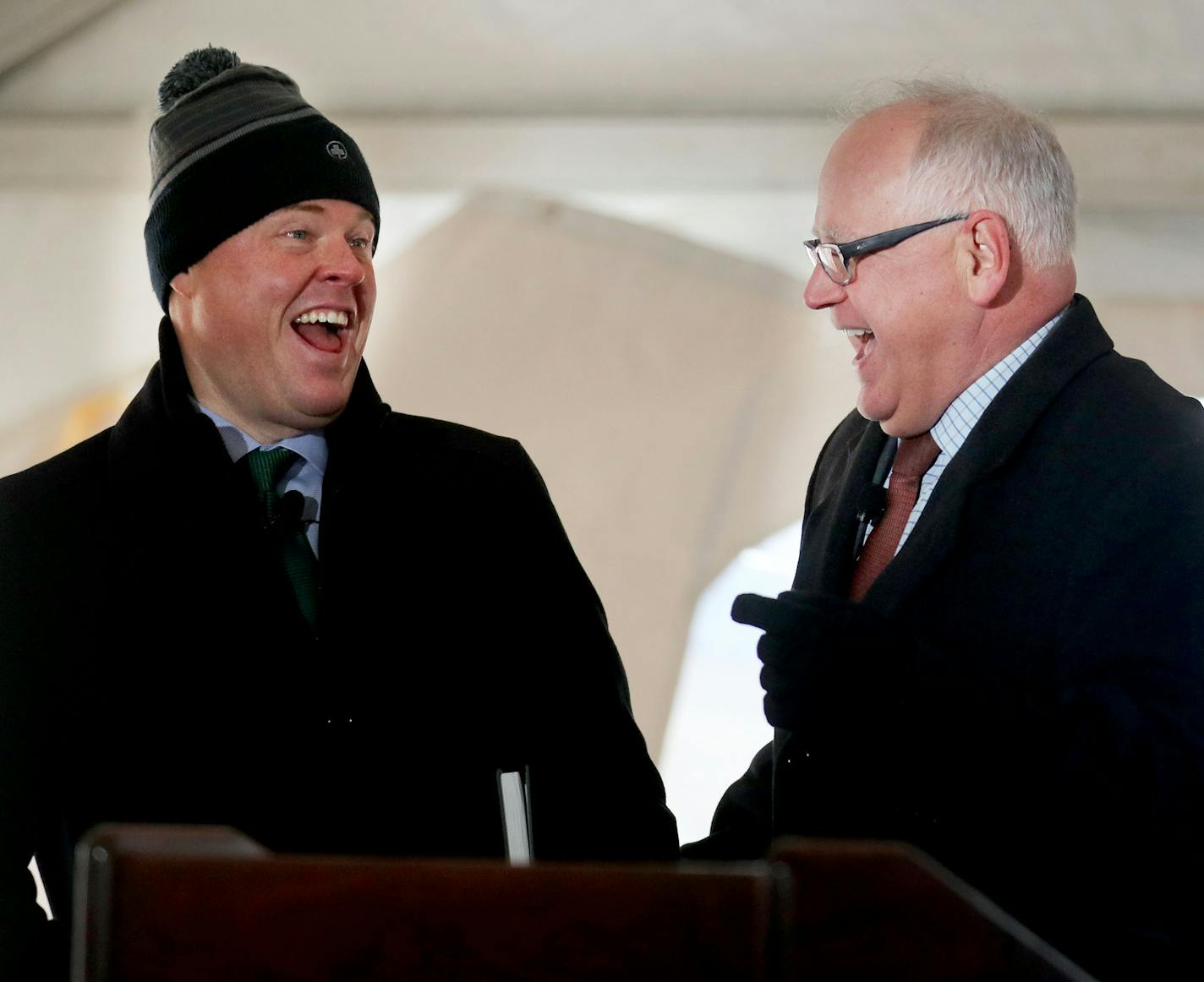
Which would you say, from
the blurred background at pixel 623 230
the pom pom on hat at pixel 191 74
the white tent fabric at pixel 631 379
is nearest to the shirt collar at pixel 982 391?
the pom pom on hat at pixel 191 74

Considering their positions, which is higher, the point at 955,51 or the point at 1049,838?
the point at 955,51

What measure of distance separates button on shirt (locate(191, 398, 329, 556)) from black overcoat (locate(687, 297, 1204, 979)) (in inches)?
26.4

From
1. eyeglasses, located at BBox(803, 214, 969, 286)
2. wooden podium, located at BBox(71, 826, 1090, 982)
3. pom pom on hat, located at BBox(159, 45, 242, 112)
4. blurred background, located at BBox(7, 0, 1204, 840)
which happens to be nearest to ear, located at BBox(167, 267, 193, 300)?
pom pom on hat, located at BBox(159, 45, 242, 112)

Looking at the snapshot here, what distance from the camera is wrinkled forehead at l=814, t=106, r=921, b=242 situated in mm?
1855

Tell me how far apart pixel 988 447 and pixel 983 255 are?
236 millimetres

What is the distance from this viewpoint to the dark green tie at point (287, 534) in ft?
5.91

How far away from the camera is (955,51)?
455 cm

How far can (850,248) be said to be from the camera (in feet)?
6.14

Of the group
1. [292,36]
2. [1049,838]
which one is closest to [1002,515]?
[1049,838]

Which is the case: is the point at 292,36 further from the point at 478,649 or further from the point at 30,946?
the point at 30,946

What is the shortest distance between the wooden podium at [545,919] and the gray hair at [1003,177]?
3.88 ft

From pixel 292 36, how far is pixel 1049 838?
13.4 ft

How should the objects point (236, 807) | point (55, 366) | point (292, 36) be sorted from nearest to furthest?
point (236, 807)
point (292, 36)
point (55, 366)

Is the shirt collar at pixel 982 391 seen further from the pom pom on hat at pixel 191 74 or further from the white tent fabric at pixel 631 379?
the white tent fabric at pixel 631 379
